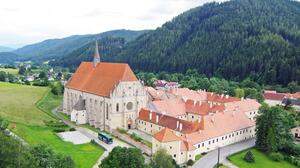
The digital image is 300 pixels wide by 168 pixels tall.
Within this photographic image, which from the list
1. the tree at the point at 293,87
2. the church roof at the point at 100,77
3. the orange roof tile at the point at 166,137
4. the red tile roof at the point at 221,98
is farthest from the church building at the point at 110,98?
the tree at the point at 293,87

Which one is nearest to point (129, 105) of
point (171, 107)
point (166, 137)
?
point (171, 107)

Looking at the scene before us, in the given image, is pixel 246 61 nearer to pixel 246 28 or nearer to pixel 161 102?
pixel 246 28

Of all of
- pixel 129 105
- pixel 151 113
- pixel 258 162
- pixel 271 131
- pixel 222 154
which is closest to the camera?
pixel 258 162

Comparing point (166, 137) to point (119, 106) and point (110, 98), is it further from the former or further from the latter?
point (110, 98)

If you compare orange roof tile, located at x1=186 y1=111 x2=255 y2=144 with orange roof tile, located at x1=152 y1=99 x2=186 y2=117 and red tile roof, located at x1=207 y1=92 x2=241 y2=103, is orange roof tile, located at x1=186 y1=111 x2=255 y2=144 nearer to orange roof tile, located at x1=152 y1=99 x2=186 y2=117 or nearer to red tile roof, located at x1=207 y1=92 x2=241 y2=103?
orange roof tile, located at x1=152 y1=99 x2=186 y2=117

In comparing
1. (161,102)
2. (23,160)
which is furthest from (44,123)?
(23,160)

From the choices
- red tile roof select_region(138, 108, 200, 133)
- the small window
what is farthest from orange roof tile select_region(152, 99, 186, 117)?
the small window
